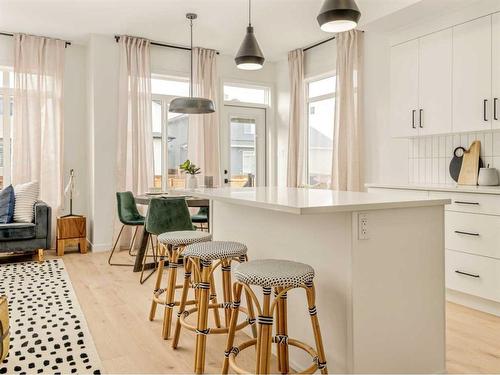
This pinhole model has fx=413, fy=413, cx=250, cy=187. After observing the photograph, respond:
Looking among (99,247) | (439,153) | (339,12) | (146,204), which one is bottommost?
(99,247)

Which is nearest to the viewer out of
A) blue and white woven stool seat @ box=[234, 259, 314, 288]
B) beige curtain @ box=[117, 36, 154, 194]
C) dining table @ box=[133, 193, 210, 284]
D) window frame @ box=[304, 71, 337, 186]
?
blue and white woven stool seat @ box=[234, 259, 314, 288]

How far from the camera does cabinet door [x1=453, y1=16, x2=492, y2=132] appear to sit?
134 inches

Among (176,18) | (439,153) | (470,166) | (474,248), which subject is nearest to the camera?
(474,248)

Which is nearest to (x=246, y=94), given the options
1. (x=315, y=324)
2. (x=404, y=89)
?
(x=404, y=89)

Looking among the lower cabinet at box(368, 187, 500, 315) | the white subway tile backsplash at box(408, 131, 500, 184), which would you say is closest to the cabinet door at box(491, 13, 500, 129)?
the white subway tile backsplash at box(408, 131, 500, 184)

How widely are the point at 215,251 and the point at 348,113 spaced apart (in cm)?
344

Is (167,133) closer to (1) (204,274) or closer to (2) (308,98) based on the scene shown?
(2) (308,98)

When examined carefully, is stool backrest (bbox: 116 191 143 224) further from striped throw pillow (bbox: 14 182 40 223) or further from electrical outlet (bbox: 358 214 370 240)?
electrical outlet (bbox: 358 214 370 240)

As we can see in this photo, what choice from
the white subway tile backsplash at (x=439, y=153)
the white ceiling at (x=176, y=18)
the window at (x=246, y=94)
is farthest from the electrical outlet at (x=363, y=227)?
the window at (x=246, y=94)

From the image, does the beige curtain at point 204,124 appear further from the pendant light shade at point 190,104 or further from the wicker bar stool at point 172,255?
the wicker bar stool at point 172,255

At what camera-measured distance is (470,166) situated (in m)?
3.74

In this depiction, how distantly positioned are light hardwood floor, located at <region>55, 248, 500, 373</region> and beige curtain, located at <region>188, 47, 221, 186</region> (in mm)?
2694

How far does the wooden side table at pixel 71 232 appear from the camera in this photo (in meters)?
5.27

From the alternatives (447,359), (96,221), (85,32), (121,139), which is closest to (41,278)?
(96,221)
